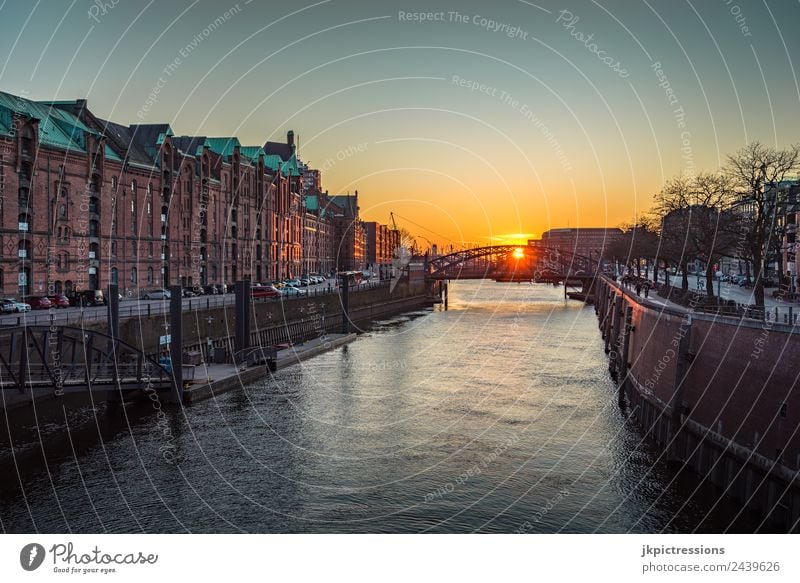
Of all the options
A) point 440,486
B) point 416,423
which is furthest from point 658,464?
point 416,423

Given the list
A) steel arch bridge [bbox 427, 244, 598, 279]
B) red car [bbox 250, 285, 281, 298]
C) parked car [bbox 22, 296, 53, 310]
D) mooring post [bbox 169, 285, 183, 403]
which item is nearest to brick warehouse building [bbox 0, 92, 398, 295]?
parked car [bbox 22, 296, 53, 310]

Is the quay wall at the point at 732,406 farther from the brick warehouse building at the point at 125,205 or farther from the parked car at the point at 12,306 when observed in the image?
the brick warehouse building at the point at 125,205

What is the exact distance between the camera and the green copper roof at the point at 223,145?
282 ft

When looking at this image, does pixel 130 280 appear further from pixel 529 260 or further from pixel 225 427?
pixel 529 260

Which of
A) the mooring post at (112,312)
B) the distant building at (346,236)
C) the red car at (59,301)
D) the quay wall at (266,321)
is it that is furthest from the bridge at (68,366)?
the distant building at (346,236)

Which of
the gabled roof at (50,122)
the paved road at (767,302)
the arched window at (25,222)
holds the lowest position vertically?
the paved road at (767,302)

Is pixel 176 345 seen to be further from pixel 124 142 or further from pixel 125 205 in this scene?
pixel 124 142

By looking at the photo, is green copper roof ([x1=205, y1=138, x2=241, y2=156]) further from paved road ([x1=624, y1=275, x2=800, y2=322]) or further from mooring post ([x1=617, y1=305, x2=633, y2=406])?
mooring post ([x1=617, y1=305, x2=633, y2=406])

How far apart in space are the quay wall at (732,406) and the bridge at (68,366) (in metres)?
22.3

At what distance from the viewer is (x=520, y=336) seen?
67938 millimetres

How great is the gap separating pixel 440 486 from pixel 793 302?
3574 centimetres

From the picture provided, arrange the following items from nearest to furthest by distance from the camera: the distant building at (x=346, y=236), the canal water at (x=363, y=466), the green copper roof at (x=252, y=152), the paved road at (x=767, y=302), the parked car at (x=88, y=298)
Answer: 1. the canal water at (x=363, y=466)
2. the paved road at (x=767, y=302)
3. the parked car at (x=88, y=298)
4. the green copper roof at (x=252, y=152)
5. the distant building at (x=346, y=236)

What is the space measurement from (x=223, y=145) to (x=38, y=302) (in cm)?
4452

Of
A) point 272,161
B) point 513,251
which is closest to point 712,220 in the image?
point 272,161
